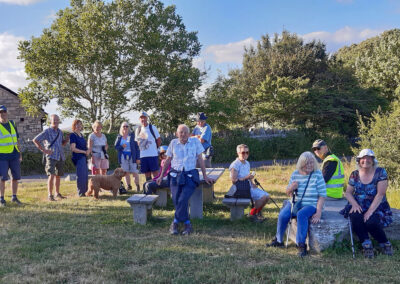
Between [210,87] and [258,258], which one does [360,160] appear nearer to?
[258,258]

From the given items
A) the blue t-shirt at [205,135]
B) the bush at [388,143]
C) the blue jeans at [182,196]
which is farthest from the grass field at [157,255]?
the bush at [388,143]

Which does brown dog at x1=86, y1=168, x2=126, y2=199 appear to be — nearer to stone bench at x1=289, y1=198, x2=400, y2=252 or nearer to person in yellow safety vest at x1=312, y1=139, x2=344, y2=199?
person in yellow safety vest at x1=312, y1=139, x2=344, y2=199

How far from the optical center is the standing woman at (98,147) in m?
8.83

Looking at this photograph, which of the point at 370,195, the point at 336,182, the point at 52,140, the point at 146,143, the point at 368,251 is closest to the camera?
the point at 368,251

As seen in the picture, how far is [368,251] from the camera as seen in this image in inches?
174

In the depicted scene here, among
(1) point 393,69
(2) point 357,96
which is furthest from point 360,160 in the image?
(1) point 393,69

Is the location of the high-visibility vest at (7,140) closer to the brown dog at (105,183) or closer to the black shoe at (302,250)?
the brown dog at (105,183)

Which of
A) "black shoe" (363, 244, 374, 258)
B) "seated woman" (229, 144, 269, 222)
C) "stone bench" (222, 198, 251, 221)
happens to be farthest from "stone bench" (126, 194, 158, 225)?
"black shoe" (363, 244, 374, 258)

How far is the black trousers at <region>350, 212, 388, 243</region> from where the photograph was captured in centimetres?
455

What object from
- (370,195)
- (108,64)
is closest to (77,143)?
(370,195)

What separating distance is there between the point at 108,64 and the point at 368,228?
58.1 feet

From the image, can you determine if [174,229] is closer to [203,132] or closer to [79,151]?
[203,132]

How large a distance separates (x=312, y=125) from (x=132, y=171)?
18.2 m

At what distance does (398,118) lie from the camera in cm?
923
